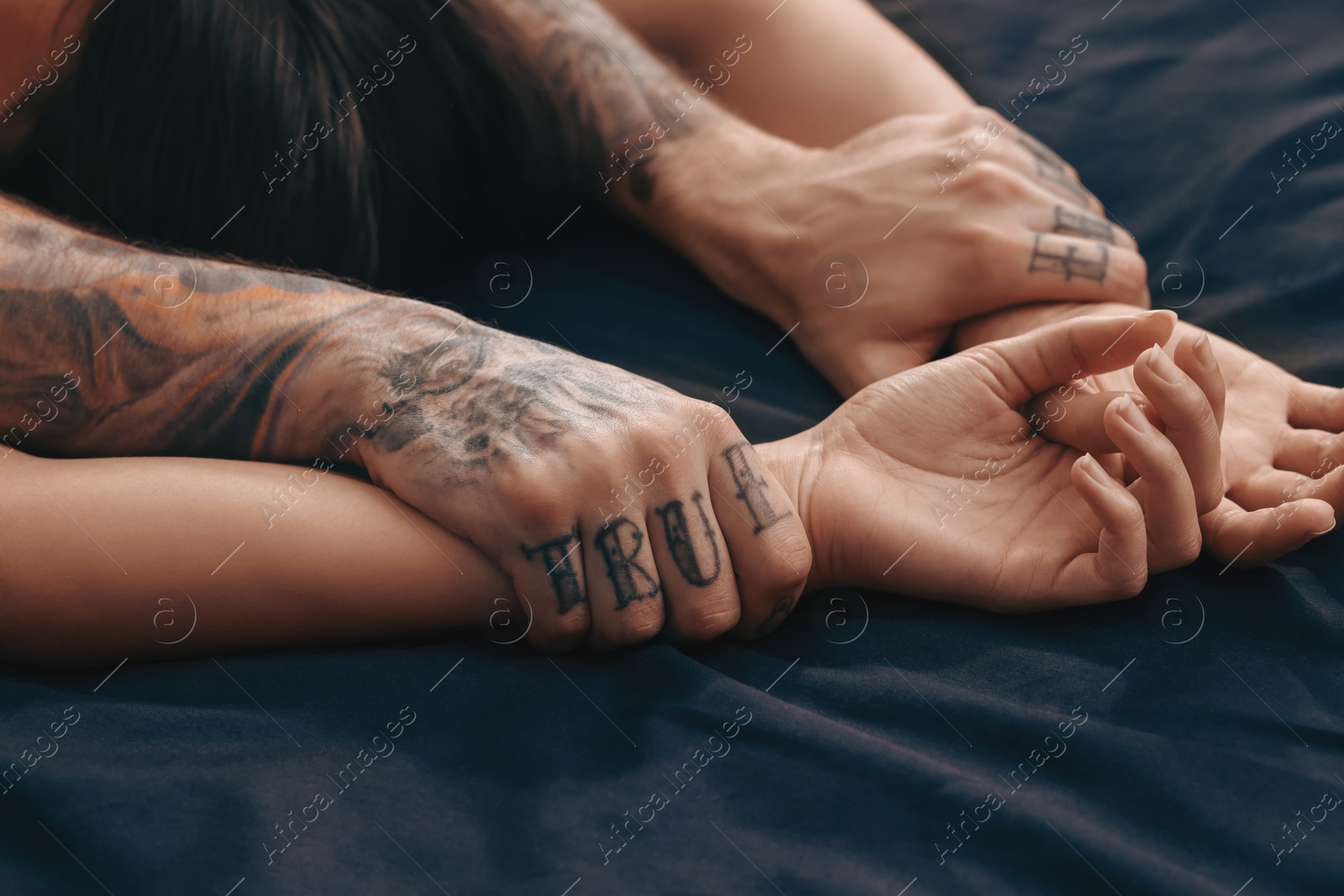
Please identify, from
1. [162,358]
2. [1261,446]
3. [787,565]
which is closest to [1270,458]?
[1261,446]

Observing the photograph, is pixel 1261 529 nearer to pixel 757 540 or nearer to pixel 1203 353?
pixel 1203 353

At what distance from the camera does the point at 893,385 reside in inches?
39.8

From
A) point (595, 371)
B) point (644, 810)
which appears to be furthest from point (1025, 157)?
point (644, 810)

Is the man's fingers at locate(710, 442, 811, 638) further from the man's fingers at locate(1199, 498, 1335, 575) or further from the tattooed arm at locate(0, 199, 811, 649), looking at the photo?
the man's fingers at locate(1199, 498, 1335, 575)

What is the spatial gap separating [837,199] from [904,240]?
0.12 metres

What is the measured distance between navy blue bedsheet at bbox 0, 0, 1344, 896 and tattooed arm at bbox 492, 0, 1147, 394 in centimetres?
43

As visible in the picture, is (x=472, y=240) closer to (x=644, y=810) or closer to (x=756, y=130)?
(x=756, y=130)

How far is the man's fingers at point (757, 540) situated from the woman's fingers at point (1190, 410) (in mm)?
330

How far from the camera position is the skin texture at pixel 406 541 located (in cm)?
81

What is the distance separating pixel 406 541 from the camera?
0.84 meters

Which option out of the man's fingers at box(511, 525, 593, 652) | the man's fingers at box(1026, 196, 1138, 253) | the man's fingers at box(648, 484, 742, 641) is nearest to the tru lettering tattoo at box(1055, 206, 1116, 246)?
the man's fingers at box(1026, 196, 1138, 253)

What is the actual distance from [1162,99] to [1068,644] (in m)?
1.00

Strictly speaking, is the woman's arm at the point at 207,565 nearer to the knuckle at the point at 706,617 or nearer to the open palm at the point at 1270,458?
the knuckle at the point at 706,617

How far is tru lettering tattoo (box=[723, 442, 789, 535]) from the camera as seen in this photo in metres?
0.88
